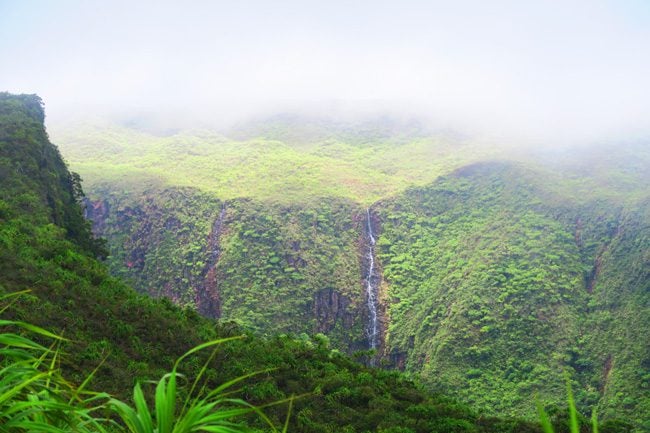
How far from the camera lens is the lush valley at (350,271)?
1881 centimetres

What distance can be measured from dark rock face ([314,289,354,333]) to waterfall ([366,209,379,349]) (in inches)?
Answer: 96.0

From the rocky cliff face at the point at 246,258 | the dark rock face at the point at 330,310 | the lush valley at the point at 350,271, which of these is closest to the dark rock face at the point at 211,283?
the rocky cliff face at the point at 246,258

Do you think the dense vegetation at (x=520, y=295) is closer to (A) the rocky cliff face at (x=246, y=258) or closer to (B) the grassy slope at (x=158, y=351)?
(A) the rocky cliff face at (x=246, y=258)

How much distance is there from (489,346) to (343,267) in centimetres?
2244

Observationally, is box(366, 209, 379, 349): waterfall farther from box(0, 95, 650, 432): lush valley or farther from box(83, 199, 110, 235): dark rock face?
box(83, 199, 110, 235): dark rock face

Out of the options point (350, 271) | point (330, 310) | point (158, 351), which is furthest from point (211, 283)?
point (158, 351)

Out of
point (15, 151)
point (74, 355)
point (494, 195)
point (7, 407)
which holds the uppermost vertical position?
point (7, 407)

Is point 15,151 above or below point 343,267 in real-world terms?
above

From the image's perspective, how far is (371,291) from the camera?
212 feet

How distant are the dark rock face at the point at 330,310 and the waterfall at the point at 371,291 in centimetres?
244

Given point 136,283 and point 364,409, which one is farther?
point 136,283

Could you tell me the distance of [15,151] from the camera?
29734mm

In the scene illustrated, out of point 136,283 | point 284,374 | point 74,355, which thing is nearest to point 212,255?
point 136,283

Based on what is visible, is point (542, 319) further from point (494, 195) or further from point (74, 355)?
point (74, 355)
